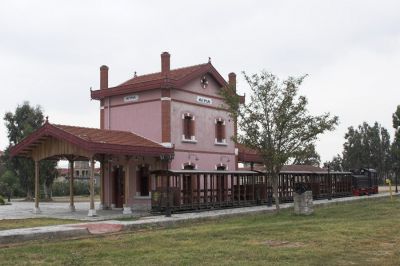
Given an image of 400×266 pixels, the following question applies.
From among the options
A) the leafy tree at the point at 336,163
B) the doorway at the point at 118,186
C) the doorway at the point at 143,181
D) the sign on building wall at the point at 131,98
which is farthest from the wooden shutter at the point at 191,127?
the leafy tree at the point at 336,163

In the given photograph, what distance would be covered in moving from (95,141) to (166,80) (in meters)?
5.86

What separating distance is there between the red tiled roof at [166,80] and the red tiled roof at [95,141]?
2851 millimetres

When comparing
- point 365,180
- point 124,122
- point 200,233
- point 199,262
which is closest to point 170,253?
point 199,262

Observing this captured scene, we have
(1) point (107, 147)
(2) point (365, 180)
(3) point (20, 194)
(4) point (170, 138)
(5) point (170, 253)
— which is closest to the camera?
(5) point (170, 253)

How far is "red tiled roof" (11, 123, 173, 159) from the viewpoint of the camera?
21.8 meters

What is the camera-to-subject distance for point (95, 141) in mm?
21859

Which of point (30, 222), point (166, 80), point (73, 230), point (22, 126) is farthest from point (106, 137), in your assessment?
point (22, 126)

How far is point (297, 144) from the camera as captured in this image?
2273 cm

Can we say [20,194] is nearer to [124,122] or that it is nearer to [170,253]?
[124,122]

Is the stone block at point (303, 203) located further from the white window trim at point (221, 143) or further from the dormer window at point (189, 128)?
the white window trim at point (221, 143)

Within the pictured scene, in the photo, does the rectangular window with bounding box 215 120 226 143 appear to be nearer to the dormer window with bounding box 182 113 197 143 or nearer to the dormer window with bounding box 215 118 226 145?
the dormer window with bounding box 215 118 226 145

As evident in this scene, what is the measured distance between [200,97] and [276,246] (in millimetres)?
17382

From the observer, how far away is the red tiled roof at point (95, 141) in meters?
21.8

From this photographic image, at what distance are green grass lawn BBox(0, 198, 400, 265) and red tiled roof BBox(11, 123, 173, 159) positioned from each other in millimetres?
6663
